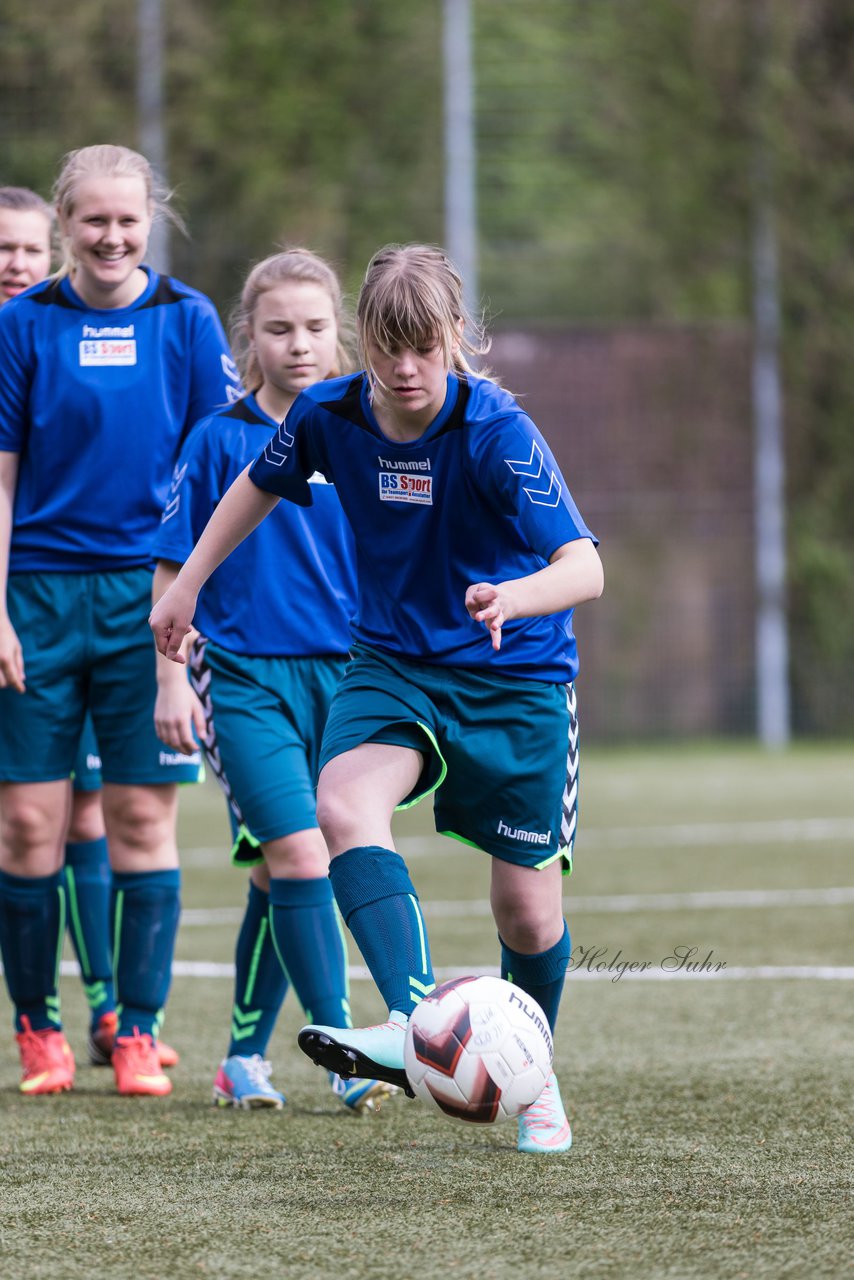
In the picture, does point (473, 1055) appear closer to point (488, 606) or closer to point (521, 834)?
point (521, 834)

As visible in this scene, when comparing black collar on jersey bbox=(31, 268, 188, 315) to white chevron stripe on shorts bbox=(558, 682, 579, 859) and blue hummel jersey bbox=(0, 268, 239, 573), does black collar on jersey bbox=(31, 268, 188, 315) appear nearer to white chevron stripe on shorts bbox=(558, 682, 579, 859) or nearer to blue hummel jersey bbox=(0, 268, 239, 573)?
blue hummel jersey bbox=(0, 268, 239, 573)

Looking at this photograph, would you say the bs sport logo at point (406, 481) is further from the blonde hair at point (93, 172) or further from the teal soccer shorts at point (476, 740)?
the blonde hair at point (93, 172)

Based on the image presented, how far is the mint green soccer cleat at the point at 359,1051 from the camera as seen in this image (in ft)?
9.44

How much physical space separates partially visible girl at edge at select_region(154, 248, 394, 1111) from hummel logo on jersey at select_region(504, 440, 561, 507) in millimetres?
946

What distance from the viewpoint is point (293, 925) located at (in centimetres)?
388

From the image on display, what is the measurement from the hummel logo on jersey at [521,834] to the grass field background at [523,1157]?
0.58 m

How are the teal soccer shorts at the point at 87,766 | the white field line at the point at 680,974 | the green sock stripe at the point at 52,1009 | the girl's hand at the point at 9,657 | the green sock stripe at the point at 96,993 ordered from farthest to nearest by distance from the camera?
the white field line at the point at 680,974, the teal soccer shorts at the point at 87,766, the green sock stripe at the point at 96,993, the green sock stripe at the point at 52,1009, the girl's hand at the point at 9,657

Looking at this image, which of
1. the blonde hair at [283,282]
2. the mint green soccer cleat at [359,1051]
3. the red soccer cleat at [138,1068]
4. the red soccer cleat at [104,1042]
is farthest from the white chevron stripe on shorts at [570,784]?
the red soccer cleat at [104,1042]

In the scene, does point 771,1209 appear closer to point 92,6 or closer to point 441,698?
point 441,698

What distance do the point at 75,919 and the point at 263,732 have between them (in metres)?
1.26

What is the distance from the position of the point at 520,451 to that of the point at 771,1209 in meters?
1.32

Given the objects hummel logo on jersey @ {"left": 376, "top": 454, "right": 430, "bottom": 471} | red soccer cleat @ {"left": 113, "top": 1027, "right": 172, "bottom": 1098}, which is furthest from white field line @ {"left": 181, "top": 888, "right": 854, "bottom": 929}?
hummel logo on jersey @ {"left": 376, "top": 454, "right": 430, "bottom": 471}

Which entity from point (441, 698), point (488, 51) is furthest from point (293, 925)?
point (488, 51)

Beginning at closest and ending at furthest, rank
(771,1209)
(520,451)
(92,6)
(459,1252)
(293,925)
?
(459,1252) → (771,1209) → (520,451) → (293,925) → (92,6)
